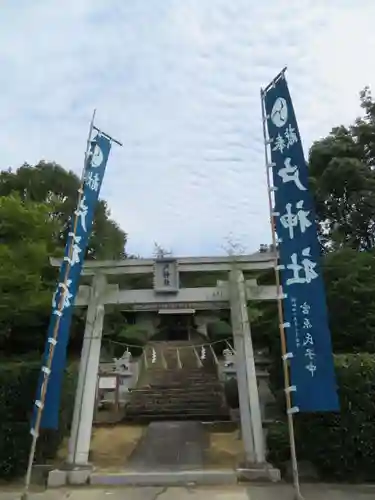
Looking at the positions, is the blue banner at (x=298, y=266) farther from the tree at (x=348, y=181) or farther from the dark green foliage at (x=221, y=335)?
the dark green foliage at (x=221, y=335)

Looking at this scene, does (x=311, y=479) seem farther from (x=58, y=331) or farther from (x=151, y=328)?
(x=151, y=328)

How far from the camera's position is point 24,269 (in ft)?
45.9

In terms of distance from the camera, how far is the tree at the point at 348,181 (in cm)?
1802

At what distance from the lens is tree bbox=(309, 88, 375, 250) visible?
18.0 metres

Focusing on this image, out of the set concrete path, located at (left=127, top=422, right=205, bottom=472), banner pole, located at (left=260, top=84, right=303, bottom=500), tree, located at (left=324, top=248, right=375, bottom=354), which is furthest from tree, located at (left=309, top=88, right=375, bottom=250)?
A: banner pole, located at (left=260, top=84, right=303, bottom=500)

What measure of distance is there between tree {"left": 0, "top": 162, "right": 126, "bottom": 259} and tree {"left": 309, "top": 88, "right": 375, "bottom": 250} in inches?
424

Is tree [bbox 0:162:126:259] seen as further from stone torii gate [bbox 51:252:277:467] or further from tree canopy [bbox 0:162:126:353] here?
stone torii gate [bbox 51:252:277:467]

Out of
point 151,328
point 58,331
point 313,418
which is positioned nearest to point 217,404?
point 313,418

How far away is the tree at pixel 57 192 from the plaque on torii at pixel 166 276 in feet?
49.1

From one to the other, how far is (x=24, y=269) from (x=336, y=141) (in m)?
12.1

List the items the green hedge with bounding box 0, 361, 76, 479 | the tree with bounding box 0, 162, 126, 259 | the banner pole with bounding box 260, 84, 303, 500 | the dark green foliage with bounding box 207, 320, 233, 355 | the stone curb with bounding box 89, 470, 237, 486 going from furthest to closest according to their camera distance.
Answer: the tree with bounding box 0, 162, 126, 259, the dark green foliage with bounding box 207, 320, 233, 355, the green hedge with bounding box 0, 361, 76, 479, the stone curb with bounding box 89, 470, 237, 486, the banner pole with bounding box 260, 84, 303, 500


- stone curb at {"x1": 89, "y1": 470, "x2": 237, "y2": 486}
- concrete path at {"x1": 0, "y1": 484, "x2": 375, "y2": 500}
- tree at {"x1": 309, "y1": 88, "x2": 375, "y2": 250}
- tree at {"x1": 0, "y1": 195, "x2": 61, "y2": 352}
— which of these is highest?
tree at {"x1": 309, "y1": 88, "x2": 375, "y2": 250}

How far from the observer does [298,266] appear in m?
7.81

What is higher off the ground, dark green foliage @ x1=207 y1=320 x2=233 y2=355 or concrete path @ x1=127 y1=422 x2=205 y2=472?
dark green foliage @ x1=207 y1=320 x2=233 y2=355
